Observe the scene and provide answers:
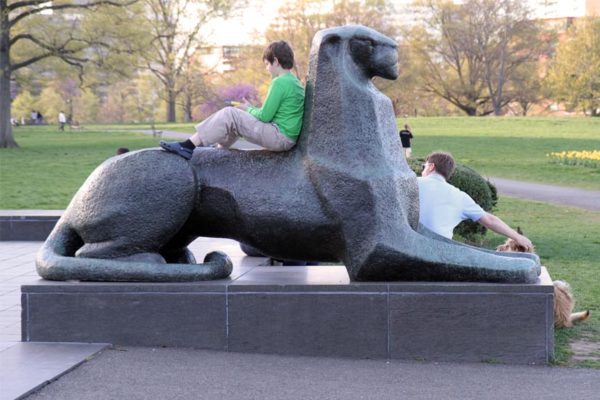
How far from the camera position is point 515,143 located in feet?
114

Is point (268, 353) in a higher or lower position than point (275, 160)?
lower

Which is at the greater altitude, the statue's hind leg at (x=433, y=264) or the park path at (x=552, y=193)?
the statue's hind leg at (x=433, y=264)

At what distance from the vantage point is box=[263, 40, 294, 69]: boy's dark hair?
6203 mm

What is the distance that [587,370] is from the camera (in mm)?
5754

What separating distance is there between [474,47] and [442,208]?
6477cm

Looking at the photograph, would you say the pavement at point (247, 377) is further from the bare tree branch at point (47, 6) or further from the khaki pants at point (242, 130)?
the bare tree branch at point (47, 6)

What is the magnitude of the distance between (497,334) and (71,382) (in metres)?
2.70

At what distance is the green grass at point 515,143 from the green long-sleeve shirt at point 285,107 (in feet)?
51.0

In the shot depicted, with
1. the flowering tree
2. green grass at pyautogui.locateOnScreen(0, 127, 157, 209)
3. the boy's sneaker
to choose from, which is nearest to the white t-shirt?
the boy's sneaker

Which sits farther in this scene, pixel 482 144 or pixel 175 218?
pixel 482 144

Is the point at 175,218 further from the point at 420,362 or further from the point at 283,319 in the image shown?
the point at 420,362

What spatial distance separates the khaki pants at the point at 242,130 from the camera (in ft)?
20.1

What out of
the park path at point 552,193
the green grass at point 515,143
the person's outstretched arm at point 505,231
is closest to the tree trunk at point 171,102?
the green grass at point 515,143

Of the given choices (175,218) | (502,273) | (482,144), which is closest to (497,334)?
(502,273)
